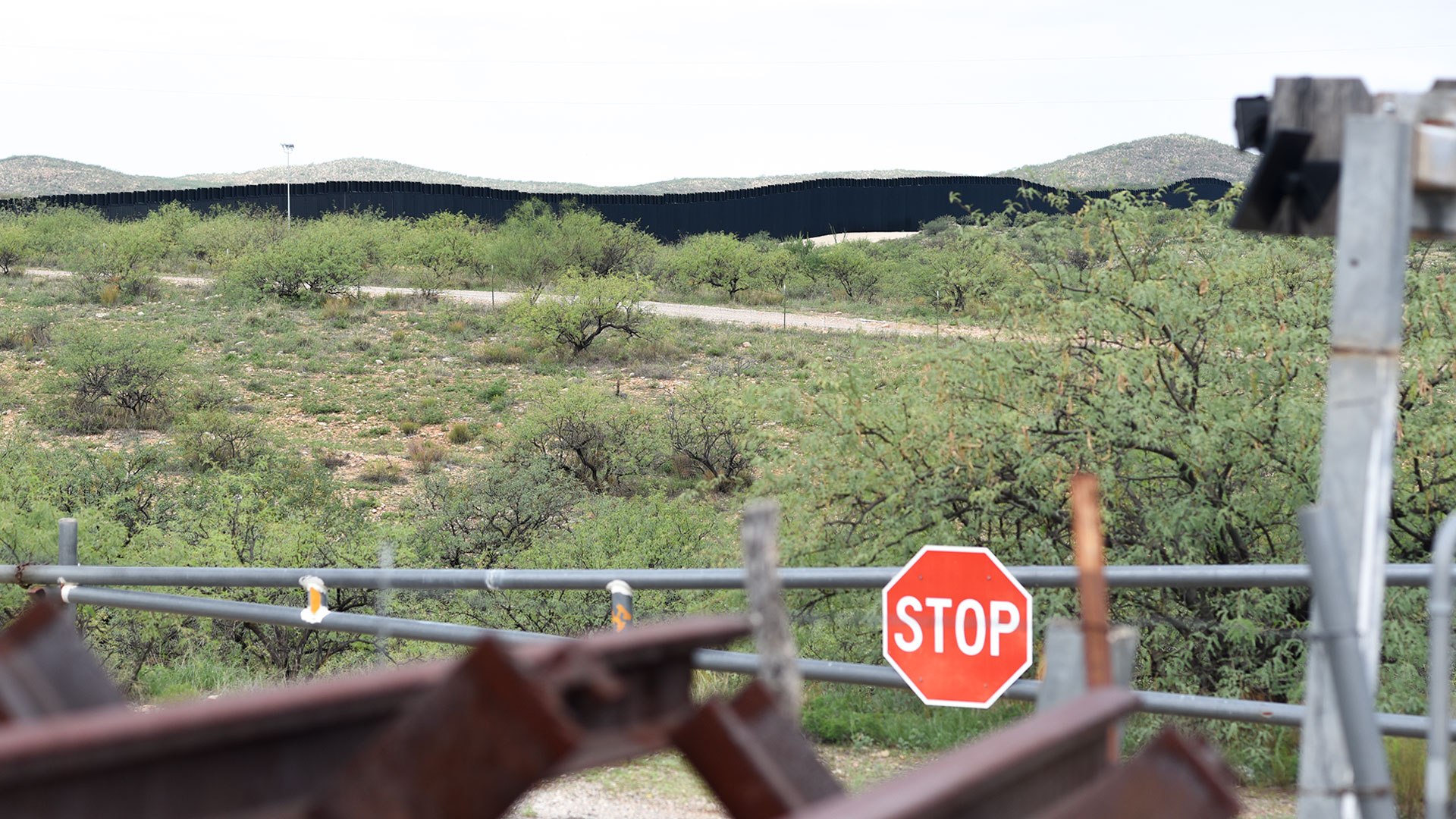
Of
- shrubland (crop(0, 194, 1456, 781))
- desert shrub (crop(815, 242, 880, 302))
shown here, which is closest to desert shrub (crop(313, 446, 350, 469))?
shrubland (crop(0, 194, 1456, 781))

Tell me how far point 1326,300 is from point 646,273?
49173 millimetres

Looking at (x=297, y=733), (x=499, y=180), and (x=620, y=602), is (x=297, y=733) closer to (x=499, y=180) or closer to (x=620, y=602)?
(x=620, y=602)

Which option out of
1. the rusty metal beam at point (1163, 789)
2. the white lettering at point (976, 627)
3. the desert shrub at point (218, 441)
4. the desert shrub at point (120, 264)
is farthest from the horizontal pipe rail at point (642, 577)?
the desert shrub at point (120, 264)

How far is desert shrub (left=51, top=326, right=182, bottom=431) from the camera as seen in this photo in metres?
29.8

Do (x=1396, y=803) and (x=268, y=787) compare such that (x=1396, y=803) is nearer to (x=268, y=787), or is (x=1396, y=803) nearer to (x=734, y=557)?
(x=268, y=787)

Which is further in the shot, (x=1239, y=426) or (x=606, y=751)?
(x=1239, y=426)

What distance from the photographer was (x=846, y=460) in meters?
9.48

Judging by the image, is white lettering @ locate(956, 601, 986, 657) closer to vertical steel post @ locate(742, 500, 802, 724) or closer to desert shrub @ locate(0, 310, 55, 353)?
vertical steel post @ locate(742, 500, 802, 724)

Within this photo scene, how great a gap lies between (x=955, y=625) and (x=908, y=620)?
20cm

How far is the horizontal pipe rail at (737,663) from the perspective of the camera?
4.36 metres

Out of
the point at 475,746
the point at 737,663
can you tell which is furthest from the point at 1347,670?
the point at 737,663

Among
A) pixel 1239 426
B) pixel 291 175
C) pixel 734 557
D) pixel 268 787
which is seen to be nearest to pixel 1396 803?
pixel 1239 426

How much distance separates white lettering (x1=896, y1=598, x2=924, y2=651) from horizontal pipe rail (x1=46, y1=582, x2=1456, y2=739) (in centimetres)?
13

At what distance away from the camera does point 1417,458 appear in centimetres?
839
